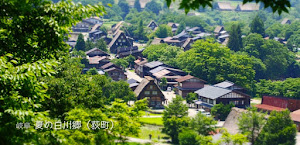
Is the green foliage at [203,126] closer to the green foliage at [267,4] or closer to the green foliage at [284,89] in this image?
the green foliage at [284,89]

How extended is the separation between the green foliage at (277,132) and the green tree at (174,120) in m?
4.92

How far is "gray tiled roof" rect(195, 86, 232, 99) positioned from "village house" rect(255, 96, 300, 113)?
347cm

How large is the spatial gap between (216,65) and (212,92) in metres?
9.37

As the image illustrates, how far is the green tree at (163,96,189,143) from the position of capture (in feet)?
95.8

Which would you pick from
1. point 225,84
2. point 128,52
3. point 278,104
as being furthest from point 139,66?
point 278,104

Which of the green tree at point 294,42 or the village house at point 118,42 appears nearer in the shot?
the green tree at point 294,42

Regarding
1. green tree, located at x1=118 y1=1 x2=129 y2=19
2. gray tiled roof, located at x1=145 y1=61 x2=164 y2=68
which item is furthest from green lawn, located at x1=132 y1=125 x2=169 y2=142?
green tree, located at x1=118 y1=1 x2=129 y2=19

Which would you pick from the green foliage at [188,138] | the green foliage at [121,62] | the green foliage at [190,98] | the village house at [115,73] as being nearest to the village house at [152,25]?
the green foliage at [121,62]

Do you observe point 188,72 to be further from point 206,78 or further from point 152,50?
point 152,50

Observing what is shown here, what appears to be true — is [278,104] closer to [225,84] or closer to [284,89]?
[284,89]

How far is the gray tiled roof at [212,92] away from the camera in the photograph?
3959 centimetres

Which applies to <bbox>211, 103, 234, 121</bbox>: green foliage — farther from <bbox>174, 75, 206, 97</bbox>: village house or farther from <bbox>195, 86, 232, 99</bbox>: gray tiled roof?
<bbox>174, 75, 206, 97</bbox>: village house

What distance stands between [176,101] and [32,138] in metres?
23.7

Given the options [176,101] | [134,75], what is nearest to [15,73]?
[176,101]
